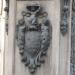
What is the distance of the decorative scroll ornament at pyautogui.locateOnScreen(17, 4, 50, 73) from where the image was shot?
5844 millimetres

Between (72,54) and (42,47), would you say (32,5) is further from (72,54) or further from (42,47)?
(72,54)

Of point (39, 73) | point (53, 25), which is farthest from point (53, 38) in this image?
point (39, 73)

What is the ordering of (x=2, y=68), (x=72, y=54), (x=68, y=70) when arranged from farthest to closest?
(x=2, y=68), (x=72, y=54), (x=68, y=70)

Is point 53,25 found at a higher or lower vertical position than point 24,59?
higher

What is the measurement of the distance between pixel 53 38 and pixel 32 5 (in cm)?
59

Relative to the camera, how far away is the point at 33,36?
5.89 metres

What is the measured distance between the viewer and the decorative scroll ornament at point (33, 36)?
19.2 feet

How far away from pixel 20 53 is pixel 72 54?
2.91 ft

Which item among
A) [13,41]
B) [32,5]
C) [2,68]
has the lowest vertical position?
[2,68]

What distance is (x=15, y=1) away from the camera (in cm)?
598

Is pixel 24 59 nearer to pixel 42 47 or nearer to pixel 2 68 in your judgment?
pixel 42 47

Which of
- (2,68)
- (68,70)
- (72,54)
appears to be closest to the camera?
(68,70)

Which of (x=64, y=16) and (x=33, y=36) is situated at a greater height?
(x=64, y=16)

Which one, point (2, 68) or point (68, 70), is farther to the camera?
point (2, 68)
